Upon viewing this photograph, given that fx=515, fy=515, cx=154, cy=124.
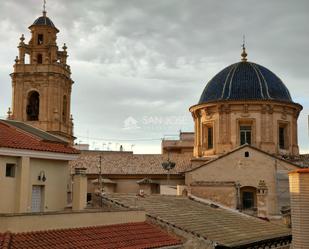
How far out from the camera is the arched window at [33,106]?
50375mm

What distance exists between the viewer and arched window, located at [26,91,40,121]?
165 feet

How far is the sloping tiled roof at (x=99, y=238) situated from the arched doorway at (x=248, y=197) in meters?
14.0

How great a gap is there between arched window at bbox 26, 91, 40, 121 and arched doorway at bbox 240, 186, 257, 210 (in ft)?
75.6

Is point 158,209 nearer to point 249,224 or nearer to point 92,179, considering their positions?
point 249,224

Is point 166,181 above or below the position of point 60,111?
below

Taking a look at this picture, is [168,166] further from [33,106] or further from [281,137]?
[33,106]

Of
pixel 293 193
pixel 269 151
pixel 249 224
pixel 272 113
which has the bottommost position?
pixel 249 224

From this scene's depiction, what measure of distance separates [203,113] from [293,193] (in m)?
26.3

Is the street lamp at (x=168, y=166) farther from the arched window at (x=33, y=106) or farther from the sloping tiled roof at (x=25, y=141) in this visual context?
the arched window at (x=33, y=106)

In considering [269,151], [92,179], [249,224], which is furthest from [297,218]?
[92,179]

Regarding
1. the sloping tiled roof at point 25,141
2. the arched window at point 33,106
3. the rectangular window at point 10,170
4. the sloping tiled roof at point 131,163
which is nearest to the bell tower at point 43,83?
the arched window at point 33,106

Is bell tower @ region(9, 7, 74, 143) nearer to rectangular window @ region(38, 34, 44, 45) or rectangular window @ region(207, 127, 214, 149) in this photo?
rectangular window @ region(38, 34, 44, 45)

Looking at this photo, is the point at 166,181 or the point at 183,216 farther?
the point at 166,181

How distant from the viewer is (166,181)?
41000 mm
